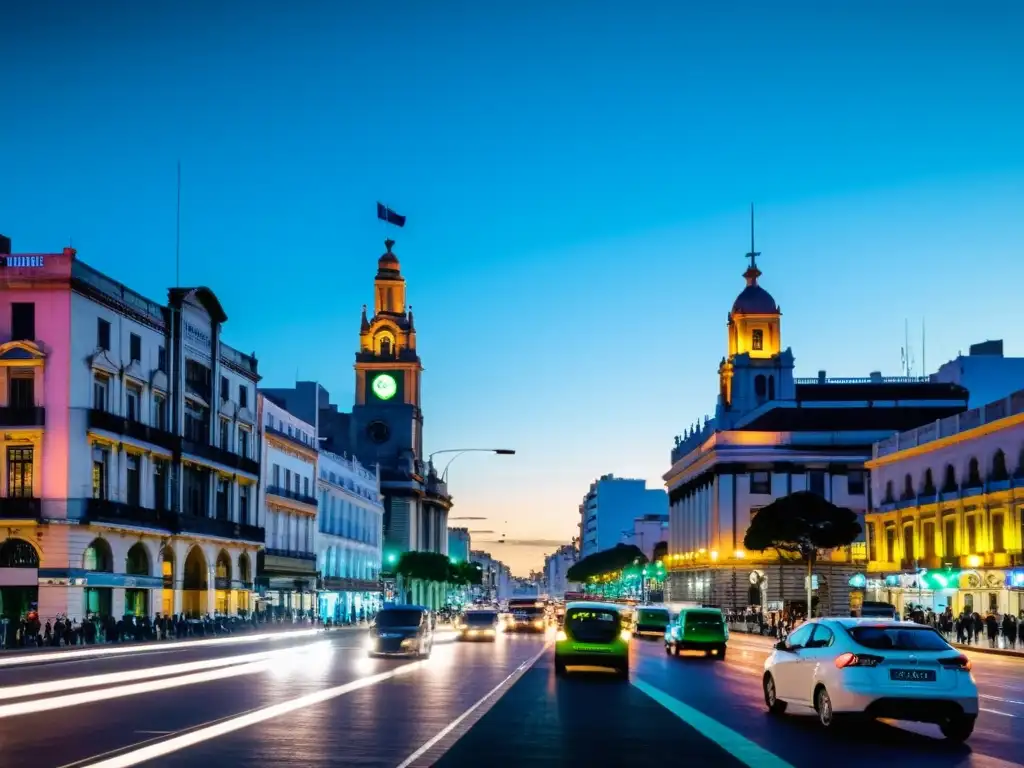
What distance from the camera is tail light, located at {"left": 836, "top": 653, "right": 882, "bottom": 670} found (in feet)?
61.5

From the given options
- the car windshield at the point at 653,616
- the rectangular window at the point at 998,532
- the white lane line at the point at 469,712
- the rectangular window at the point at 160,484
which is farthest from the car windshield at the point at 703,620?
the rectangular window at the point at 160,484

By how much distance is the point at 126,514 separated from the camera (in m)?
64.3

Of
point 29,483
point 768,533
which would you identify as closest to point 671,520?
point 768,533

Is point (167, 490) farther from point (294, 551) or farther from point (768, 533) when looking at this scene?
point (768, 533)

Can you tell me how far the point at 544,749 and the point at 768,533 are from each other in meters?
80.1

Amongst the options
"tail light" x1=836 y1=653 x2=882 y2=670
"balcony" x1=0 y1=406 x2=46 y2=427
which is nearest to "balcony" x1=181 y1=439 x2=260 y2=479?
"balcony" x1=0 y1=406 x2=46 y2=427

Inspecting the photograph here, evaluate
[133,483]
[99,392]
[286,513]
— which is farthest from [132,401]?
[286,513]

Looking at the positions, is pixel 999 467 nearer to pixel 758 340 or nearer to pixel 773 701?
pixel 773 701

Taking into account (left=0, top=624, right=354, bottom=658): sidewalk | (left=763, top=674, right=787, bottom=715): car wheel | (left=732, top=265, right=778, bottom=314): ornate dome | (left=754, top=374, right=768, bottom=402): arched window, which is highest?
(left=732, top=265, right=778, bottom=314): ornate dome

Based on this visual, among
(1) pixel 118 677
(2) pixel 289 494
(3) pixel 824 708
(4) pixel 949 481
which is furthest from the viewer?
(2) pixel 289 494

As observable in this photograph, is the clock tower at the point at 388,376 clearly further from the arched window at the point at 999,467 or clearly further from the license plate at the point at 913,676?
the license plate at the point at 913,676

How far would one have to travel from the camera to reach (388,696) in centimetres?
2625

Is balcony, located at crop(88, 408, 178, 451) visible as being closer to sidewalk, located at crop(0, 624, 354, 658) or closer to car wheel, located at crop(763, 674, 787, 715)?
sidewalk, located at crop(0, 624, 354, 658)

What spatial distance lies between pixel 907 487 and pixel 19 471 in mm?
47618
